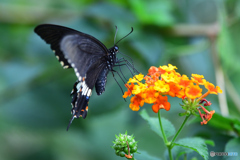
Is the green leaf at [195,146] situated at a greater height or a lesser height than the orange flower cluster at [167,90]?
lesser

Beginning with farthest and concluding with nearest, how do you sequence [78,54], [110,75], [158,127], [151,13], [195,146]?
1. [110,75]
2. [151,13]
3. [78,54]
4. [158,127]
5. [195,146]

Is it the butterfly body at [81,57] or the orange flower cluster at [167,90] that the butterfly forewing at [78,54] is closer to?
the butterfly body at [81,57]

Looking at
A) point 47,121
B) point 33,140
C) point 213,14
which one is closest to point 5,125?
point 33,140

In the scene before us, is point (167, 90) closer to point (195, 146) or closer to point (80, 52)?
point (195, 146)

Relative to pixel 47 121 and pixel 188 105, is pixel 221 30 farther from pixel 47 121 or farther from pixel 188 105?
pixel 47 121

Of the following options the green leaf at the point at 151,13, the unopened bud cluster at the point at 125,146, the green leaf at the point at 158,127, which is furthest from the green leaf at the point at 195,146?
the green leaf at the point at 151,13

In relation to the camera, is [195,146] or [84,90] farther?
[84,90]

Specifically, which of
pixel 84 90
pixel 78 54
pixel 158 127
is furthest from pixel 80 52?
pixel 158 127

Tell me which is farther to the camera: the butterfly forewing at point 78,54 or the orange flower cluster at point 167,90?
the butterfly forewing at point 78,54

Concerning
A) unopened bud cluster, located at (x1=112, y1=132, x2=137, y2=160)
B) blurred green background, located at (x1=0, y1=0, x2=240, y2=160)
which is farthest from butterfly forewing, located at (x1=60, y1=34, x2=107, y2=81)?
unopened bud cluster, located at (x1=112, y1=132, x2=137, y2=160)
